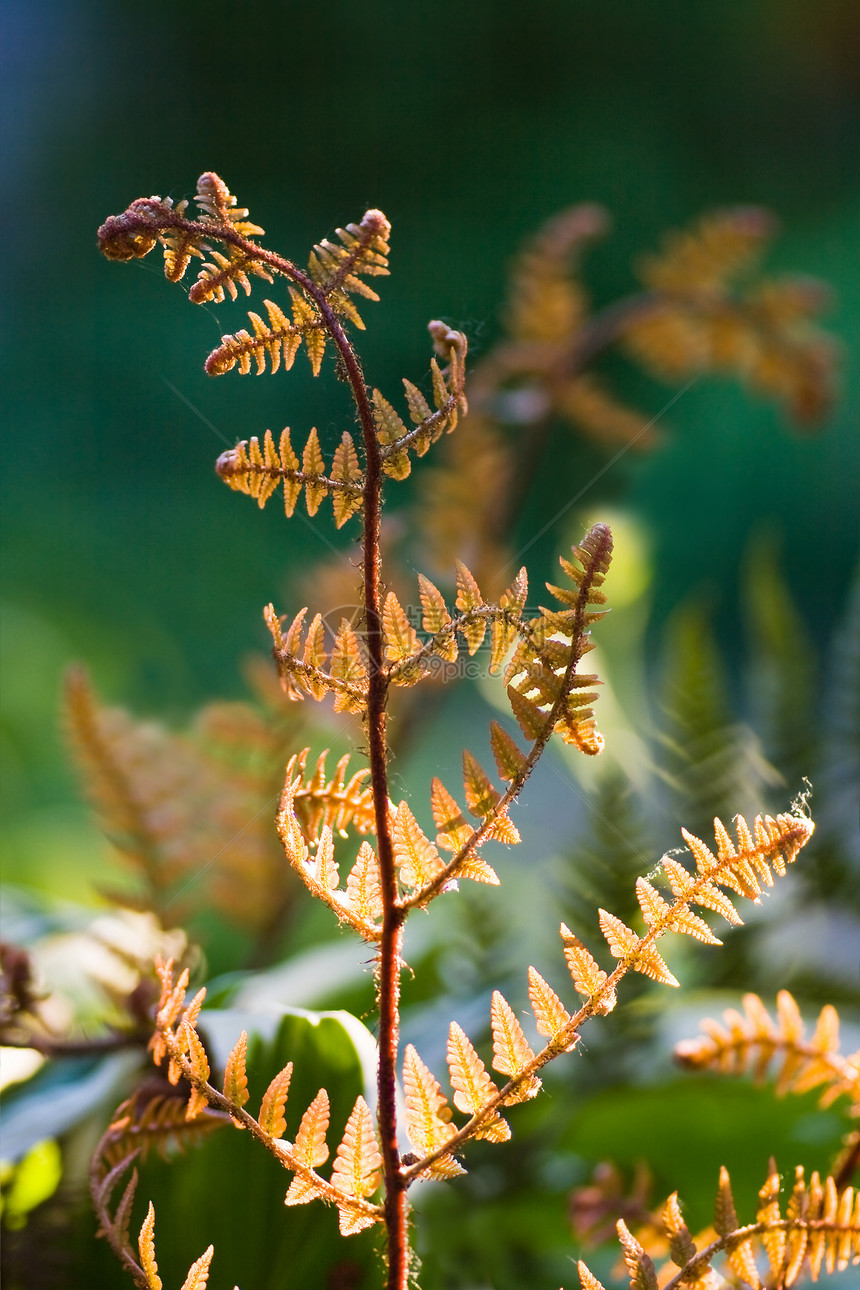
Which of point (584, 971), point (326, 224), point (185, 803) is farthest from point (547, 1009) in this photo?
point (326, 224)

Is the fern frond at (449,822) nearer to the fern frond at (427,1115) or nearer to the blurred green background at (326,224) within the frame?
the fern frond at (427,1115)

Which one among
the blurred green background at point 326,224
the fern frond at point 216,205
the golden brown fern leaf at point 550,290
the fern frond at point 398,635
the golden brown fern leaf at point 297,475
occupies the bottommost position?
the fern frond at point 398,635

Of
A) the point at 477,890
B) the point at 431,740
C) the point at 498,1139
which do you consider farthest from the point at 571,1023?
the point at 431,740

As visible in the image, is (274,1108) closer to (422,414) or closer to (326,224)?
(422,414)

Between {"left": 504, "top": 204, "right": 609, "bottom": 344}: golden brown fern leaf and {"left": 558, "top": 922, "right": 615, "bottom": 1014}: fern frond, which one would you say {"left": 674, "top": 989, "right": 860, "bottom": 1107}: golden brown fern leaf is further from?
{"left": 504, "top": 204, "right": 609, "bottom": 344}: golden brown fern leaf

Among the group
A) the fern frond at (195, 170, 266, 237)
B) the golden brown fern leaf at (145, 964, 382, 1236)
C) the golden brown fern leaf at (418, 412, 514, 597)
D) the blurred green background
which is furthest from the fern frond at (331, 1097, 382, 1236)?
the blurred green background

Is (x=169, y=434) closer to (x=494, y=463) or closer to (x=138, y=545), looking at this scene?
(x=138, y=545)

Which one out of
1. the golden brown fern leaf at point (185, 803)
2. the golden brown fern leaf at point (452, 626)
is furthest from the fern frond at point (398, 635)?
the golden brown fern leaf at point (185, 803)
